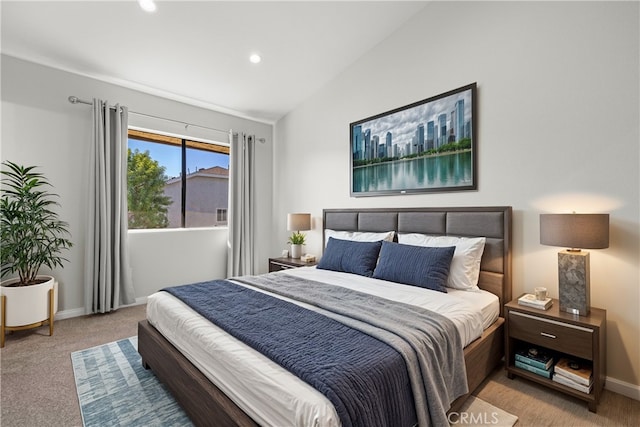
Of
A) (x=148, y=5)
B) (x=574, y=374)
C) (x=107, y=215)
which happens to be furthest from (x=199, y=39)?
(x=574, y=374)

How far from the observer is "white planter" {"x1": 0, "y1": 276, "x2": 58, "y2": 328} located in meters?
2.71

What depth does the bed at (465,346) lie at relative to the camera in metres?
1.45

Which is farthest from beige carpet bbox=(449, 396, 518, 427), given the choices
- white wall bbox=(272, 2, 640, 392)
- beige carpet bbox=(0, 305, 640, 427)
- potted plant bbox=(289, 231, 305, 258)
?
potted plant bbox=(289, 231, 305, 258)

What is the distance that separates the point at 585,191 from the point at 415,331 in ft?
5.63

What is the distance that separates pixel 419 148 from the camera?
3107 millimetres

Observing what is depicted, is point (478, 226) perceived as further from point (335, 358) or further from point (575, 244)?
point (335, 358)

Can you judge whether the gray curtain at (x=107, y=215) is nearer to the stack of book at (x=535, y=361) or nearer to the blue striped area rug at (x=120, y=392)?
the blue striped area rug at (x=120, y=392)

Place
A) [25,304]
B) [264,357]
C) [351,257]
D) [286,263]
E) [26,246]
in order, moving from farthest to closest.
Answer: [286,263], [351,257], [26,246], [25,304], [264,357]

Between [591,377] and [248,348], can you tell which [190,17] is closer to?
[248,348]

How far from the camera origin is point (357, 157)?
3.72 meters

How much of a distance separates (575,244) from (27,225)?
4579 millimetres

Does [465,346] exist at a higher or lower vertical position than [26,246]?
lower

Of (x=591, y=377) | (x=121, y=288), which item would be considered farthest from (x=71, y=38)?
(x=591, y=377)

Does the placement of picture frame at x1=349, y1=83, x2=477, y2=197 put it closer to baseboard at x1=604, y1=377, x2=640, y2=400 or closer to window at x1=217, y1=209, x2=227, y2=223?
baseboard at x1=604, y1=377, x2=640, y2=400
